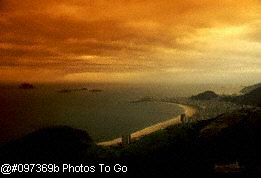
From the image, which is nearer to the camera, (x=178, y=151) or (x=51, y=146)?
(x=178, y=151)

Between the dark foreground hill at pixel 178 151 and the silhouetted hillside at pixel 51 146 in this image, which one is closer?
the dark foreground hill at pixel 178 151

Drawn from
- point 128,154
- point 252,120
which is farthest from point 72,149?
point 252,120

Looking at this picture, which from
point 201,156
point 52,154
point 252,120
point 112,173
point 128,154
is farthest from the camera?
point 52,154

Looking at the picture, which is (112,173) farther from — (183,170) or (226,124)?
(226,124)

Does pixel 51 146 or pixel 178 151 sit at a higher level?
pixel 178 151

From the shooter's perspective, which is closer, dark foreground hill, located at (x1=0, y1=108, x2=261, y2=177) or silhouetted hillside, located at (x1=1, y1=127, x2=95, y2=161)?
dark foreground hill, located at (x1=0, y1=108, x2=261, y2=177)

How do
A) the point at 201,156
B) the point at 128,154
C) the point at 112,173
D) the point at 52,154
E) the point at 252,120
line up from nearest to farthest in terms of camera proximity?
1. the point at 112,173
2. the point at 201,156
3. the point at 128,154
4. the point at 252,120
5. the point at 52,154

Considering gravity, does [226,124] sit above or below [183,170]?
above

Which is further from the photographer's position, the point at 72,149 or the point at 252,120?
the point at 72,149
